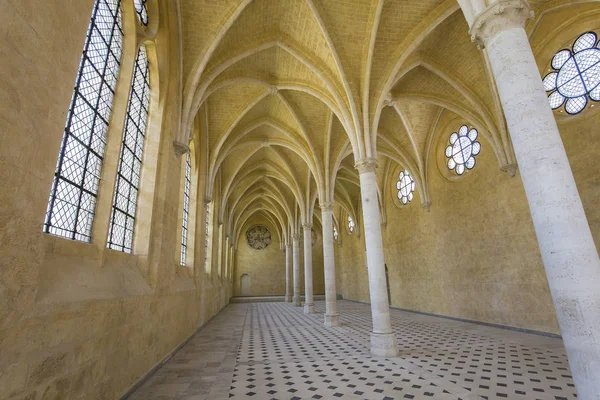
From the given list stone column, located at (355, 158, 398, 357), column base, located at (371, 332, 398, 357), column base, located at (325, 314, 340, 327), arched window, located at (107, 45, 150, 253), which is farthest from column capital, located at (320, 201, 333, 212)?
arched window, located at (107, 45, 150, 253)

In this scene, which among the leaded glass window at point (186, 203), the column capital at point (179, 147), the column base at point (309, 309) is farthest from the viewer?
the column base at point (309, 309)

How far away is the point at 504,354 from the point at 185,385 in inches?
302

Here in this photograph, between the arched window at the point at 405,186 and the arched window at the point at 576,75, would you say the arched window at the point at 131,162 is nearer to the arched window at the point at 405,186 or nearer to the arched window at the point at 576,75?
the arched window at the point at 576,75

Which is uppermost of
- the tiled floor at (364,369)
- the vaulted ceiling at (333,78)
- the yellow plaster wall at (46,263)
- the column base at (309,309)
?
the vaulted ceiling at (333,78)

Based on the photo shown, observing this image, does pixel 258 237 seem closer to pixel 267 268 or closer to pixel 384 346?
pixel 267 268

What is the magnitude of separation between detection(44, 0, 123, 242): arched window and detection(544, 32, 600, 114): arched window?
1248 centimetres

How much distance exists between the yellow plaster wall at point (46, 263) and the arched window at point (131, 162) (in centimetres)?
70

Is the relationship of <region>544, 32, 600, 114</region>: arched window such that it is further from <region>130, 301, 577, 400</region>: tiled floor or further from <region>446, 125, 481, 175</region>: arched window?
<region>130, 301, 577, 400</region>: tiled floor

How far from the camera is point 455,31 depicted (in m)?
10.1

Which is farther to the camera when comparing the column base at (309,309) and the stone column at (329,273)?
the column base at (309,309)

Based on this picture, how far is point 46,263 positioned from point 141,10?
6007 mm

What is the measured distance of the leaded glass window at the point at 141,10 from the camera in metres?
6.65

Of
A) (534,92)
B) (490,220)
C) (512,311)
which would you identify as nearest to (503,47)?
(534,92)

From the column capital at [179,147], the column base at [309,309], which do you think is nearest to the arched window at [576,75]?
the column capital at [179,147]
